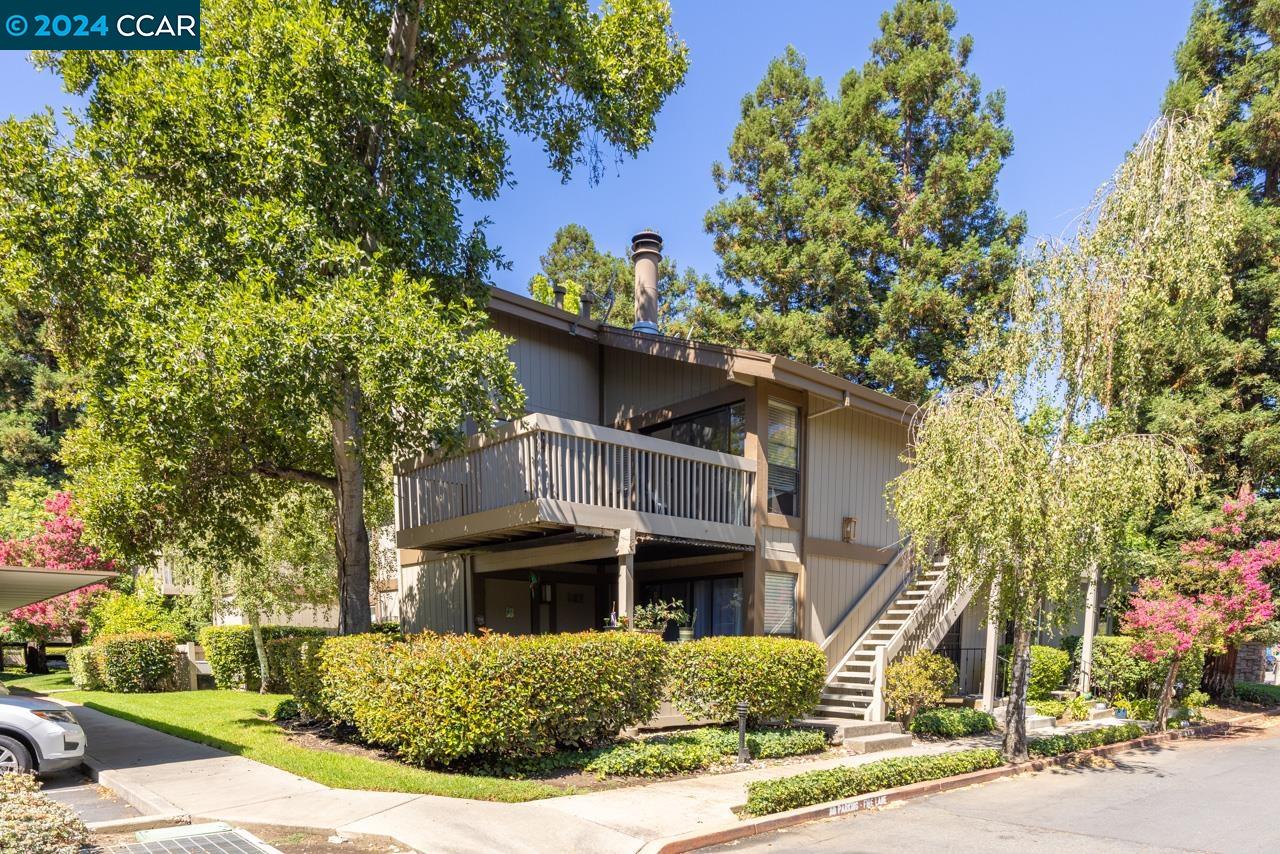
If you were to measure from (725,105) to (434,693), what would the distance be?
95.4 feet

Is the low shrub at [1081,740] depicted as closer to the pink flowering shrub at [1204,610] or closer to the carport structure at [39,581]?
the pink flowering shrub at [1204,610]

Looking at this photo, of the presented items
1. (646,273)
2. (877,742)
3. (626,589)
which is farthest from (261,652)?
(877,742)

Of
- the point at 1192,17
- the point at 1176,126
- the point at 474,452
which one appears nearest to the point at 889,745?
the point at 474,452

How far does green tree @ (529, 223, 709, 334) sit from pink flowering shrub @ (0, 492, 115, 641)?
57.4ft

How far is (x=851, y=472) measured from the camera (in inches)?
623

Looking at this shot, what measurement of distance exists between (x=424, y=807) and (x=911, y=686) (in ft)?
27.8

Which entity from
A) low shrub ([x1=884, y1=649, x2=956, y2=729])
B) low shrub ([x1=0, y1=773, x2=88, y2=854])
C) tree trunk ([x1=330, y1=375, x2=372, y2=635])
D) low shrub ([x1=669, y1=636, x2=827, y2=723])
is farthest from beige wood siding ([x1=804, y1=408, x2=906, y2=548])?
low shrub ([x1=0, y1=773, x2=88, y2=854])

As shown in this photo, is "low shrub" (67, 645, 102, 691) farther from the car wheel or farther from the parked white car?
the car wheel

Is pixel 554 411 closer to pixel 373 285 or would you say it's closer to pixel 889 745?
pixel 373 285

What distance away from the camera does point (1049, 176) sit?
52.8ft

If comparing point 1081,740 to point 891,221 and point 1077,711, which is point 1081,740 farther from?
point 891,221

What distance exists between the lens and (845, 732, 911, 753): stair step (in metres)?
11.8

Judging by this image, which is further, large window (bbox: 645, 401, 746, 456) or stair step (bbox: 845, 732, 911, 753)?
large window (bbox: 645, 401, 746, 456)

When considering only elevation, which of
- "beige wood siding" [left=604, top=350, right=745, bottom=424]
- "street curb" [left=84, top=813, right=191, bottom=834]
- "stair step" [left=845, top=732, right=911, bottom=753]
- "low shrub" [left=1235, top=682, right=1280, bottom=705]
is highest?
"beige wood siding" [left=604, top=350, right=745, bottom=424]
